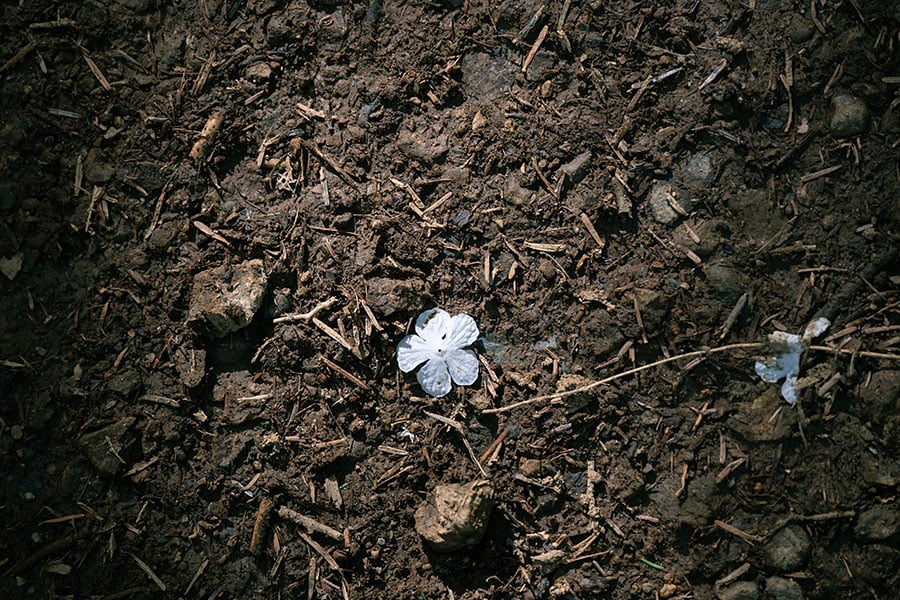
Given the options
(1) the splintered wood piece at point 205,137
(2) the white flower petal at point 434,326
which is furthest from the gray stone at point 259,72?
(2) the white flower petal at point 434,326

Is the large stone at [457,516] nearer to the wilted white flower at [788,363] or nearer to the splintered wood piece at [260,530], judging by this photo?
the splintered wood piece at [260,530]

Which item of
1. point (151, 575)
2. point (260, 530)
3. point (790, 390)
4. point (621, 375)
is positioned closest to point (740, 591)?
point (790, 390)

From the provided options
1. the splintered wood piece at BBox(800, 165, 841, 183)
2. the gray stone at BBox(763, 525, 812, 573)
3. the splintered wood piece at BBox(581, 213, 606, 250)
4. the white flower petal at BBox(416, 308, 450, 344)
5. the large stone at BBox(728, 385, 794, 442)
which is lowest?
the gray stone at BBox(763, 525, 812, 573)

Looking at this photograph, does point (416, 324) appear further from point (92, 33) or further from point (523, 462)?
point (92, 33)

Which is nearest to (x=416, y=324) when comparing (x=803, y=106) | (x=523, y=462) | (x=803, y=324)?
(x=523, y=462)

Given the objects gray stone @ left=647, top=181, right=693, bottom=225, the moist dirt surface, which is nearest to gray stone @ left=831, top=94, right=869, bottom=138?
the moist dirt surface

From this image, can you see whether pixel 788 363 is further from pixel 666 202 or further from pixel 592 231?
pixel 592 231

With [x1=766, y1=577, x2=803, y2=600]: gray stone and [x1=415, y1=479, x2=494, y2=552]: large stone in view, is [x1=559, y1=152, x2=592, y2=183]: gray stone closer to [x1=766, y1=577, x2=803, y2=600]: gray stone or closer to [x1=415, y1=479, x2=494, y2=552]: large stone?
[x1=415, y1=479, x2=494, y2=552]: large stone
